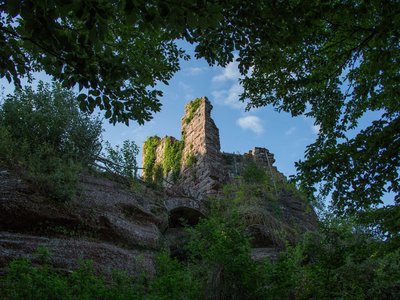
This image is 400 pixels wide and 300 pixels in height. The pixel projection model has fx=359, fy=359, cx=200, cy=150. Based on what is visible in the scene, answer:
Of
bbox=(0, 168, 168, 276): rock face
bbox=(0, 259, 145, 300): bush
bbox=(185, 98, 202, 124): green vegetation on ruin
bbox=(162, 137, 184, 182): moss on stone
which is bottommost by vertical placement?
bbox=(0, 259, 145, 300): bush

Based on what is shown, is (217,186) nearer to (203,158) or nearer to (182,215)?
(203,158)

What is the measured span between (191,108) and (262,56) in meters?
12.5

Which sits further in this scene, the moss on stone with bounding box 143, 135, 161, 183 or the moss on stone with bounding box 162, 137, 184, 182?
the moss on stone with bounding box 143, 135, 161, 183

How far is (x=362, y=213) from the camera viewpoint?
5.21 m

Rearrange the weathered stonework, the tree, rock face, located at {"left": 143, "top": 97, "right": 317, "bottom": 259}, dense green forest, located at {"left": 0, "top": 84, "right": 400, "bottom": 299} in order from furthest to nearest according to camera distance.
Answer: the weathered stonework
rock face, located at {"left": 143, "top": 97, "right": 317, "bottom": 259}
dense green forest, located at {"left": 0, "top": 84, "right": 400, "bottom": 299}
the tree

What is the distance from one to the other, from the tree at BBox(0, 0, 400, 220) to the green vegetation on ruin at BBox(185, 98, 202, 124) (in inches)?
408

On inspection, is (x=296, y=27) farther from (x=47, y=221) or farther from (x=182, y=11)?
(x=47, y=221)

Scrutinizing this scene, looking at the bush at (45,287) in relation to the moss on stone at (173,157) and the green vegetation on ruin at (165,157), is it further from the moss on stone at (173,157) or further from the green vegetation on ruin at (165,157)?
the moss on stone at (173,157)

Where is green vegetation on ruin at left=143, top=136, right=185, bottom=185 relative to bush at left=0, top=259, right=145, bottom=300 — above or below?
above

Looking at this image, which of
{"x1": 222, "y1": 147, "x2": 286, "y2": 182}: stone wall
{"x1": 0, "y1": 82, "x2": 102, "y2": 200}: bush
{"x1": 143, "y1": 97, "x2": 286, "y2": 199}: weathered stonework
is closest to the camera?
{"x1": 0, "y1": 82, "x2": 102, "y2": 200}: bush

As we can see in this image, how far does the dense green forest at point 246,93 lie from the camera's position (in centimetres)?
264

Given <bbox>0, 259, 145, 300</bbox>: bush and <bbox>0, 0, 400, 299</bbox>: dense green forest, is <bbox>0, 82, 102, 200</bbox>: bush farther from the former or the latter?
<bbox>0, 259, 145, 300</bbox>: bush

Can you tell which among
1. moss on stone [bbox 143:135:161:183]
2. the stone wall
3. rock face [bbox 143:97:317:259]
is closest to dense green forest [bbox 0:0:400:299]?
rock face [bbox 143:97:317:259]

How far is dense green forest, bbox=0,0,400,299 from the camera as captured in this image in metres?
2.64
